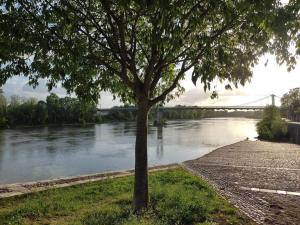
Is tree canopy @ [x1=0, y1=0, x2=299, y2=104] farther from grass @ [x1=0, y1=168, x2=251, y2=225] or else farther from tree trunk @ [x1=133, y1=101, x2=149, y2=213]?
grass @ [x1=0, y1=168, x2=251, y2=225]

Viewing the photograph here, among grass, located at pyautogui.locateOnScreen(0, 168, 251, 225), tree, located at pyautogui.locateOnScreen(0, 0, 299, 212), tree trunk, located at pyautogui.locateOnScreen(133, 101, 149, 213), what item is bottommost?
grass, located at pyautogui.locateOnScreen(0, 168, 251, 225)

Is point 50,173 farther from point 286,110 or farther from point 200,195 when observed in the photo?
point 286,110

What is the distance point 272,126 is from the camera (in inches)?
1789

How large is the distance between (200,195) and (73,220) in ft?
11.1

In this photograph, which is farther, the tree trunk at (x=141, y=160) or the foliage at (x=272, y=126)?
the foliage at (x=272, y=126)

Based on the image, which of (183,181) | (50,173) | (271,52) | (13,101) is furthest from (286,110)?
(271,52)

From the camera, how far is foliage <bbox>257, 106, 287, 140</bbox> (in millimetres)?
44097

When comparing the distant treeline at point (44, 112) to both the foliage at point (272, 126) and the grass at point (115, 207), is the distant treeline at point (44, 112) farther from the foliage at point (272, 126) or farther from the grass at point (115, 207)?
the grass at point (115, 207)

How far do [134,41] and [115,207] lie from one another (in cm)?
348

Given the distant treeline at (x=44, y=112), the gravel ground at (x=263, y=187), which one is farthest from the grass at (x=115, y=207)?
the distant treeline at (x=44, y=112)

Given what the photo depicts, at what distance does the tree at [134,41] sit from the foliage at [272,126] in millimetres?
37511

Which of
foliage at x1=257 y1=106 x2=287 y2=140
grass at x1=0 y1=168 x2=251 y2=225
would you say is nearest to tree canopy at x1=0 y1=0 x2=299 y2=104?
grass at x1=0 y1=168 x2=251 y2=225

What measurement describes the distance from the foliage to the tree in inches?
1477

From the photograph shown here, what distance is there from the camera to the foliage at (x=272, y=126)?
44.1 meters
